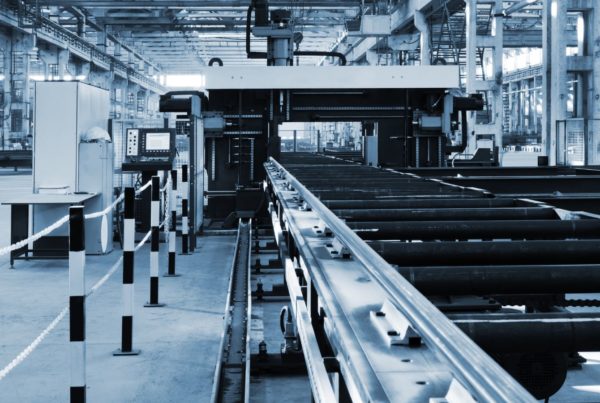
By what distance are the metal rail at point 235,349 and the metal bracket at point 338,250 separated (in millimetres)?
1217

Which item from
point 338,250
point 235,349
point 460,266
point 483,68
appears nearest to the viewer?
point 460,266

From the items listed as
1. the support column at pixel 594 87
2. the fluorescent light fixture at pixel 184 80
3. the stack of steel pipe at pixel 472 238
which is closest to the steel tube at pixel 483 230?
the stack of steel pipe at pixel 472 238

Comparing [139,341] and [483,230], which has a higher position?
[483,230]

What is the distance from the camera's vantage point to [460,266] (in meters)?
2.15

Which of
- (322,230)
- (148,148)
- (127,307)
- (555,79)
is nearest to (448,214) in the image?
(322,230)

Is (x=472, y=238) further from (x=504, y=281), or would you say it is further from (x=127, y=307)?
(x=127, y=307)

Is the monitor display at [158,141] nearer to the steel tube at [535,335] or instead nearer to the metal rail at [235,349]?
the metal rail at [235,349]

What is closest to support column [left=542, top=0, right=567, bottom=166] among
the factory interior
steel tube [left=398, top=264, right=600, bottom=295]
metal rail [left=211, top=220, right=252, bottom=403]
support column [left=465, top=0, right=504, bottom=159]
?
the factory interior

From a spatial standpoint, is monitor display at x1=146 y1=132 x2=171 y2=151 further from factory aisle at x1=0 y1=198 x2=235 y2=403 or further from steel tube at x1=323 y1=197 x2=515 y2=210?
steel tube at x1=323 y1=197 x2=515 y2=210

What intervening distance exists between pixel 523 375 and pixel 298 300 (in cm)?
84

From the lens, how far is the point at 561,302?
317 cm

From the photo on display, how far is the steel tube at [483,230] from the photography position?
2.87m

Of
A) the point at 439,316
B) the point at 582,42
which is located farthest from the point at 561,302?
the point at 582,42

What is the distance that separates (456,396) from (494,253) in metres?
1.36
